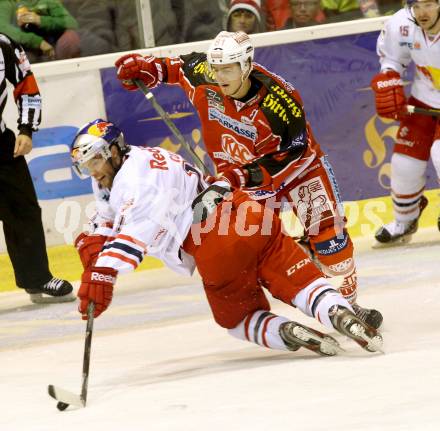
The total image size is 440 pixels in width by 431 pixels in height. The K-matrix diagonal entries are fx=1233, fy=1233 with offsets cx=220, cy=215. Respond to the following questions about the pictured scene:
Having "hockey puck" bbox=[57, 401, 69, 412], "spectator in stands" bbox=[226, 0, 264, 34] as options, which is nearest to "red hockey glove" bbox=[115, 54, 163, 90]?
"spectator in stands" bbox=[226, 0, 264, 34]

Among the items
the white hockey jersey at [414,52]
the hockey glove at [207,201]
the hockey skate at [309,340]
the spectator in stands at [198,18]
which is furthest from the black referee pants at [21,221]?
the hockey skate at [309,340]

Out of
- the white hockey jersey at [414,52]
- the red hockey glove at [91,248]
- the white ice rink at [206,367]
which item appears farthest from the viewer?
the white hockey jersey at [414,52]

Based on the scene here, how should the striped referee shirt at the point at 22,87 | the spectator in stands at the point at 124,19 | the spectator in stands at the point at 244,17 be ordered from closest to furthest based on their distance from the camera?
the striped referee shirt at the point at 22,87
the spectator in stands at the point at 124,19
the spectator in stands at the point at 244,17

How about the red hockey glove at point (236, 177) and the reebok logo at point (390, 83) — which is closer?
the red hockey glove at point (236, 177)

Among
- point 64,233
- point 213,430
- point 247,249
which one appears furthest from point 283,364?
point 64,233

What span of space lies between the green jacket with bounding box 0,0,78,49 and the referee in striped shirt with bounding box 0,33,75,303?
84cm

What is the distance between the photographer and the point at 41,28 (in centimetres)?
697

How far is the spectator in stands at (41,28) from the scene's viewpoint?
22.6 feet

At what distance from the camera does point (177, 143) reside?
7090mm

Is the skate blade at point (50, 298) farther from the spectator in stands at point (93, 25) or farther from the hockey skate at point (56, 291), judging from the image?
the spectator in stands at point (93, 25)

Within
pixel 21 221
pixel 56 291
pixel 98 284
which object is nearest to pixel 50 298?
pixel 56 291

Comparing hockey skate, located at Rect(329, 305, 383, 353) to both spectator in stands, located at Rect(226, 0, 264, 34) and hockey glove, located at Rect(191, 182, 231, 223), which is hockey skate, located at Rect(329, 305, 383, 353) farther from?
spectator in stands, located at Rect(226, 0, 264, 34)

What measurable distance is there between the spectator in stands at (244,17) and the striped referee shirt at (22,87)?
4.96ft

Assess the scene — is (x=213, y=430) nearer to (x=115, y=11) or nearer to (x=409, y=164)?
(x=409, y=164)
